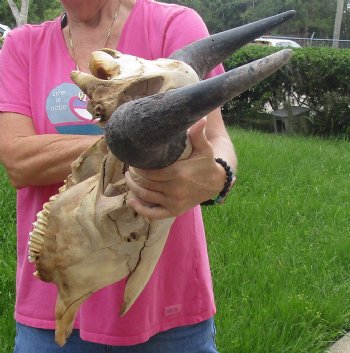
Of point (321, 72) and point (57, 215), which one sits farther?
point (321, 72)

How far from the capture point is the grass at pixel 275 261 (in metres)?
3.60

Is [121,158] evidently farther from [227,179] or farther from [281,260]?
[281,260]

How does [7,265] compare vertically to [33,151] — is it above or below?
below

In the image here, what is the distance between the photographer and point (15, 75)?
192 cm

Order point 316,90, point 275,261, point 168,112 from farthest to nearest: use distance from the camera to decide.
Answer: point 316,90, point 275,261, point 168,112

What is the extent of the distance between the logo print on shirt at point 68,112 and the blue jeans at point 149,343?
0.60m

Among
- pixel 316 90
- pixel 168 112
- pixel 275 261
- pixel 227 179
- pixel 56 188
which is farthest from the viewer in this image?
pixel 316 90

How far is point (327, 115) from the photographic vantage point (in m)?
11.0

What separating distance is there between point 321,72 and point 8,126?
994 centimetres

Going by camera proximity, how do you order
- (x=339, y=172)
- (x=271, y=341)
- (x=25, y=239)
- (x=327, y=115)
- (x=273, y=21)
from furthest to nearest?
(x=327, y=115) < (x=339, y=172) < (x=271, y=341) < (x=25, y=239) < (x=273, y=21)

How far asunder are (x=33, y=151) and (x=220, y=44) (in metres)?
0.57

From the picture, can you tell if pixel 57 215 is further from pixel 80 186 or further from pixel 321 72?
pixel 321 72

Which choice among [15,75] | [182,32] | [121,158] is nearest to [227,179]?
[121,158]

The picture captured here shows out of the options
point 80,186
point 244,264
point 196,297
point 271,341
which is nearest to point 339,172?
point 244,264
